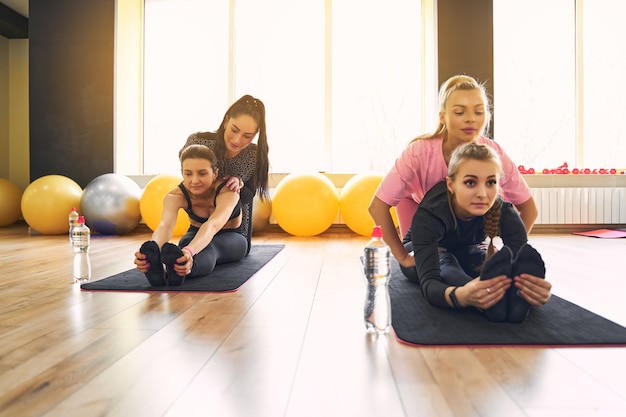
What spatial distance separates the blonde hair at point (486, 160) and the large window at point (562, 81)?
391 centimetres

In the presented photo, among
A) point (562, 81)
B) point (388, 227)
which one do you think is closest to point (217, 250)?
point (388, 227)

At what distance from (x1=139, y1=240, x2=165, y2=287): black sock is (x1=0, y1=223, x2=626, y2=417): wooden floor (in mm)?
100

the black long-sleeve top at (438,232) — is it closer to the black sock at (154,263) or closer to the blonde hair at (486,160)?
the blonde hair at (486,160)

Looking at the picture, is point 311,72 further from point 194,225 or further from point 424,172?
point 424,172

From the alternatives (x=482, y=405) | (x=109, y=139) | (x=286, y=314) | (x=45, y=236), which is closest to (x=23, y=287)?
(x=286, y=314)

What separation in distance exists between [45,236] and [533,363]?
460cm

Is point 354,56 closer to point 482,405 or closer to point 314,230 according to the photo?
point 314,230

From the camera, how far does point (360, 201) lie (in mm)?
4344

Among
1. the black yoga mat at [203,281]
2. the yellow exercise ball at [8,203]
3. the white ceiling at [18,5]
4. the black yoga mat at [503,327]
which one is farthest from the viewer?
the white ceiling at [18,5]

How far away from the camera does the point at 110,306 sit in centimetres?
176

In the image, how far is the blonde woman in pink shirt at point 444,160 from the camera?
1944 mm

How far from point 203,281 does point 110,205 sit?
269cm

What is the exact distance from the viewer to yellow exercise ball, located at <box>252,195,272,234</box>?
180 inches

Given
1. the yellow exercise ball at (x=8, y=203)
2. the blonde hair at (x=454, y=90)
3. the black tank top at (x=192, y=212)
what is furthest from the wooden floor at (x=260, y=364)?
the yellow exercise ball at (x=8, y=203)
